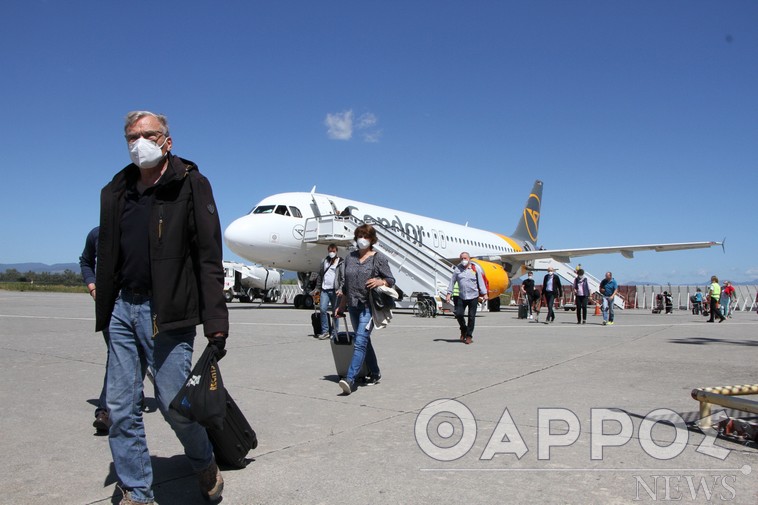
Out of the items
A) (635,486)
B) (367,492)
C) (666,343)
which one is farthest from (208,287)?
Result: (666,343)

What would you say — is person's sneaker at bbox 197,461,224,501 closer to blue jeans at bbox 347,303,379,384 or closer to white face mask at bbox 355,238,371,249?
blue jeans at bbox 347,303,379,384

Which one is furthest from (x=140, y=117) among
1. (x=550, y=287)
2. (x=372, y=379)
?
(x=550, y=287)

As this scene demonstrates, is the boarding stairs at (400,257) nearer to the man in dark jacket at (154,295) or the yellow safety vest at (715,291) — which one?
the yellow safety vest at (715,291)

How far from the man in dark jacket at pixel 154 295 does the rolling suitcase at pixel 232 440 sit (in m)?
0.34

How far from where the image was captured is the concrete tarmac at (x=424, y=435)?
3129 millimetres

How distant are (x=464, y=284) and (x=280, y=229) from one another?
9.76m

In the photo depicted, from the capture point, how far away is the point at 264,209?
19.8m

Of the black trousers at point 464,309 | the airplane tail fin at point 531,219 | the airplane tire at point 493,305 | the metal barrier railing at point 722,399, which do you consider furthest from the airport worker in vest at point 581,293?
the airplane tail fin at point 531,219

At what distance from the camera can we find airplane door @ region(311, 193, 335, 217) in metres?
20.6

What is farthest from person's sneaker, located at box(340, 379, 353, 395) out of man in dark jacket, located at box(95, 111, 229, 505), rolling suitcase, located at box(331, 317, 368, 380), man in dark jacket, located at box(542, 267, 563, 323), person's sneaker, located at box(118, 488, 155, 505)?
man in dark jacket, located at box(542, 267, 563, 323)

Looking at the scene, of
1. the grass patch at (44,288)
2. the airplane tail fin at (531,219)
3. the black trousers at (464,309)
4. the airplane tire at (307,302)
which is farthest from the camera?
the grass patch at (44,288)

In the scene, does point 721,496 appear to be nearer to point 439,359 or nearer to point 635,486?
point 635,486

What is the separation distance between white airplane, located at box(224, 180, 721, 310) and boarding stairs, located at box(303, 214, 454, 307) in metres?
0.19

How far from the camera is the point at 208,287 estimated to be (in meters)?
2.93
